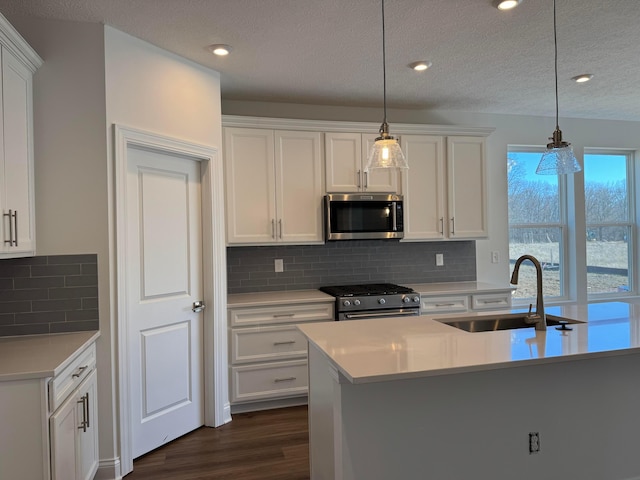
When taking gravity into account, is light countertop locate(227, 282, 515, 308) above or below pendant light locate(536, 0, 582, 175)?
below

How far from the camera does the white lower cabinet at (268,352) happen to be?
11.6 feet

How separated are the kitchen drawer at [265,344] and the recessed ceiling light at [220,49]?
1.99 metres

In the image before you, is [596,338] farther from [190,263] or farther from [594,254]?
[594,254]

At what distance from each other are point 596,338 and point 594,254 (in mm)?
3607

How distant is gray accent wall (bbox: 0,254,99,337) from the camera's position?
249cm

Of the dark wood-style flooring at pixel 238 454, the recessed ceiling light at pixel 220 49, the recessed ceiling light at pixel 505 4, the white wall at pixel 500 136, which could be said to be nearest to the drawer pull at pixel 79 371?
the dark wood-style flooring at pixel 238 454

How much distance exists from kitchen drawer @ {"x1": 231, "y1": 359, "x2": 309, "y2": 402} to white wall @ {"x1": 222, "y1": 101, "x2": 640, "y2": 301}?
2215 millimetres

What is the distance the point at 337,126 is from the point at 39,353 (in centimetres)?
279

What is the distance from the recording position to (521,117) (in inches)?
189

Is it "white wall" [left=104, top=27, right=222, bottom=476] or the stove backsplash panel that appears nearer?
"white wall" [left=104, top=27, right=222, bottom=476]

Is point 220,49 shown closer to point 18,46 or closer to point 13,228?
point 18,46

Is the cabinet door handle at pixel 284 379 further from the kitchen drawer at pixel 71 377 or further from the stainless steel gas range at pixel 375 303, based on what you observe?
the kitchen drawer at pixel 71 377

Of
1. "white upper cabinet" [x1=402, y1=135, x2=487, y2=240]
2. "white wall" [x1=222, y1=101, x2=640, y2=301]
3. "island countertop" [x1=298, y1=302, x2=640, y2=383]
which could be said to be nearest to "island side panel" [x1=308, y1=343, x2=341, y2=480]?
"island countertop" [x1=298, y1=302, x2=640, y2=383]

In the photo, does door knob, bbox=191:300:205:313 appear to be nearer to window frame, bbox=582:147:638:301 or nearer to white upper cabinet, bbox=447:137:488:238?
white upper cabinet, bbox=447:137:488:238
